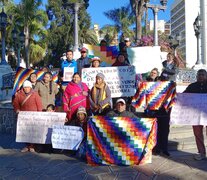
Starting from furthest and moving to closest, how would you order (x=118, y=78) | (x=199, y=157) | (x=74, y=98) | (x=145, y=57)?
1. (x=145, y=57)
2. (x=118, y=78)
3. (x=74, y=98)
4. (x=199, y=157)

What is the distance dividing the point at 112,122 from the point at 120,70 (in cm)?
194

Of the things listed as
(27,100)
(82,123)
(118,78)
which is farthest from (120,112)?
(27,100)

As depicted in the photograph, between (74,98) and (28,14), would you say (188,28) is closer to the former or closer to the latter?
(28,14)

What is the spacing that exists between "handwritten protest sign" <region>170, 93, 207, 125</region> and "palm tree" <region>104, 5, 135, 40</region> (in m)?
43.3

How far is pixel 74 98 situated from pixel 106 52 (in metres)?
2.93

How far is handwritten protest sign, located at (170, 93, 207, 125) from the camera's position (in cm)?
689

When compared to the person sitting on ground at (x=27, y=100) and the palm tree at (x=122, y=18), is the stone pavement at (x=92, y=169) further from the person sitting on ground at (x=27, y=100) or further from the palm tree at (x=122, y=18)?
the palm tree at (x=122, y=18)

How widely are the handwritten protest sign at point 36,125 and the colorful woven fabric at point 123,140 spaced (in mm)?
1321

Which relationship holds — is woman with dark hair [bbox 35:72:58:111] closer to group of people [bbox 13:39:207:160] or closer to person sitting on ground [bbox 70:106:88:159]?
group of people [bbox 13:39:207:160]

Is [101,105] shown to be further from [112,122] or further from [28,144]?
[28,144]

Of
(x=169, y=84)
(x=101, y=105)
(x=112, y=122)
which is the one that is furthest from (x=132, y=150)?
(x=169, y=84)

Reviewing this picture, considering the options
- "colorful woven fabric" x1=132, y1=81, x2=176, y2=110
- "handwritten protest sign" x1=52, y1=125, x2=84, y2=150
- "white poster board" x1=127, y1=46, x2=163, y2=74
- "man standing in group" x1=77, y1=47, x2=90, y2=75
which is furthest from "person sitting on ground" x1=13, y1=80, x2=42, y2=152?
"white poster board" x1=127, y1=46, x2=163, y2=74

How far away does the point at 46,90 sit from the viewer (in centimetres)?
809

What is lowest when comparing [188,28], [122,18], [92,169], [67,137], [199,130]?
[92,169]
